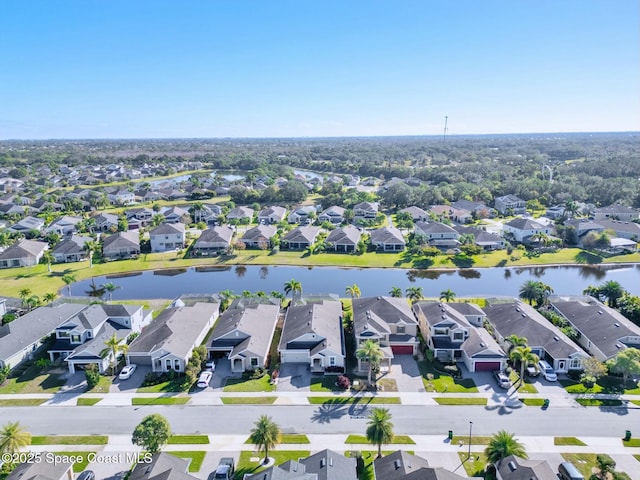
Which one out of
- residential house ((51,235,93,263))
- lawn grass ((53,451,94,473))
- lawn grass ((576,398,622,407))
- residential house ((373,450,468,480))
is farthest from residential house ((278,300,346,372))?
residential house ((51,235,93,263))

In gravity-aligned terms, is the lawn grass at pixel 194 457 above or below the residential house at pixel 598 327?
below

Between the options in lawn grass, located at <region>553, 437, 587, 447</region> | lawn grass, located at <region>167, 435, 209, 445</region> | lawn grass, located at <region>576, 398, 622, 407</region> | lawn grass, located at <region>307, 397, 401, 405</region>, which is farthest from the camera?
lawn grass, located at <region>307, 397, 401, 405</region>

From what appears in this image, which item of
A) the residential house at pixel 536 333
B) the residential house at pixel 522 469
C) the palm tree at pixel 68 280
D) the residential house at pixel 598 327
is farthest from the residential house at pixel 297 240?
the residential house at pixel 522 469

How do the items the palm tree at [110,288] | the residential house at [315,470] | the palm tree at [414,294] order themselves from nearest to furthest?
the residential house at [315,470]
the palm tree at [414,294]
the palm tree at [110,288]

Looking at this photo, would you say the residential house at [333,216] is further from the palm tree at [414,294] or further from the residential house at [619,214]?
the residential house at [619,214]

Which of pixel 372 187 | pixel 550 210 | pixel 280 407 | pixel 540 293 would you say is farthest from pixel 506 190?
pixel 280 407

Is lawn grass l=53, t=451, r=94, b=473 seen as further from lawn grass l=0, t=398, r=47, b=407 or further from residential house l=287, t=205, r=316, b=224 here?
residential house l=287, t=205, r=316, b=224
